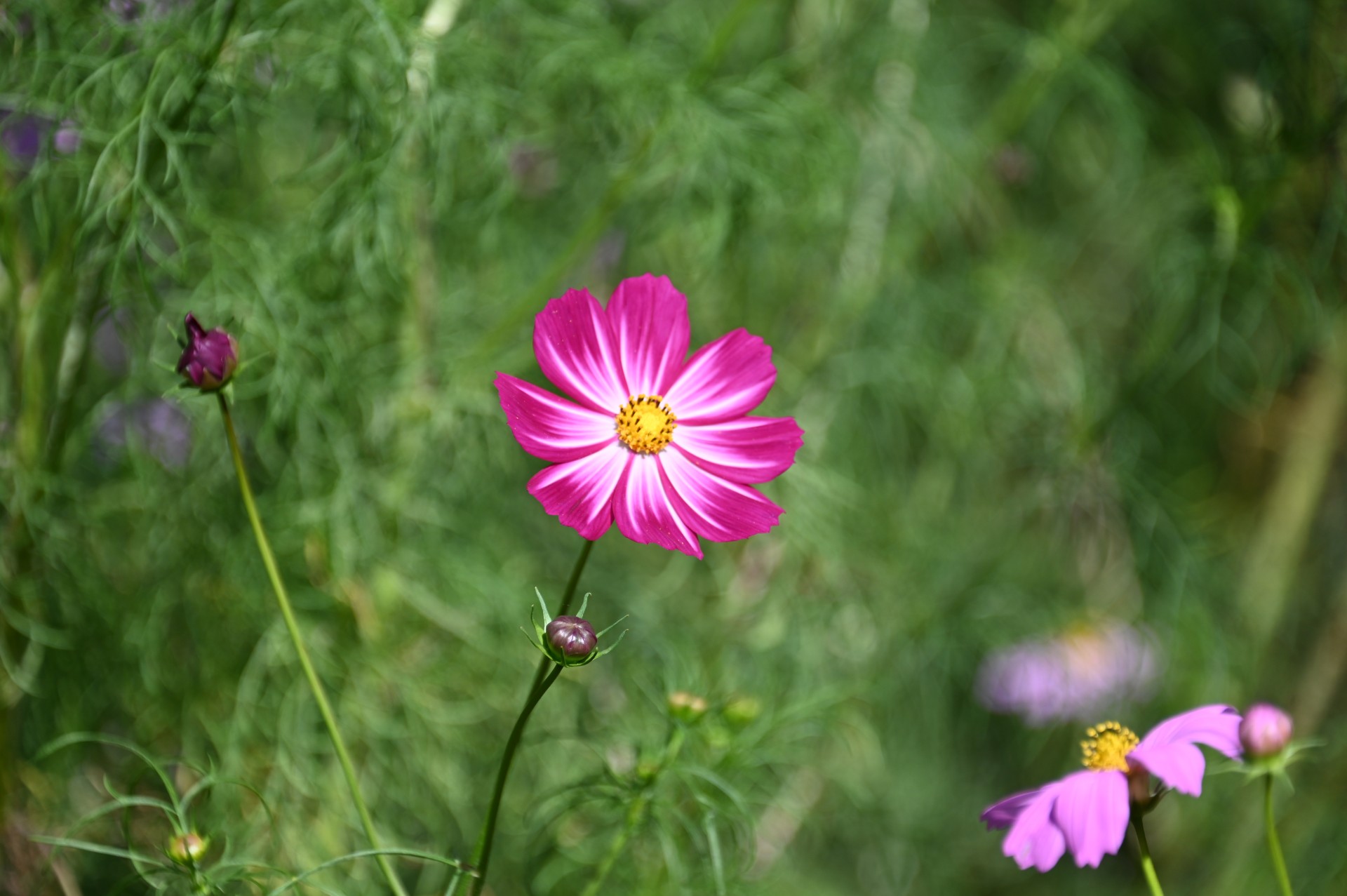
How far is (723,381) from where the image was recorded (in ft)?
2.24

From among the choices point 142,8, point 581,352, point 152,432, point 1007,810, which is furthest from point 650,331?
point 152,432

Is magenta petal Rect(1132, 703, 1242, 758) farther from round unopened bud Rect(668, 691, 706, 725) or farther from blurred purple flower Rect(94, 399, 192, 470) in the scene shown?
blurred purple flower Rect(94, 399, 192, 470)

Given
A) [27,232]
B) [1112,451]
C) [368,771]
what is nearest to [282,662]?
[368,771]

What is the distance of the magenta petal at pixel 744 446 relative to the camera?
2.09ft

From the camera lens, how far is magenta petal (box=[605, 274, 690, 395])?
2.14ft

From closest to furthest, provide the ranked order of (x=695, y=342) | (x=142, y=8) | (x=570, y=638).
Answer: (x=570, y=638), (x=142, y=8), (x=695, y=342)

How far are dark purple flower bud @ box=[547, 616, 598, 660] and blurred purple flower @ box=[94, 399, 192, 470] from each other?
681mm

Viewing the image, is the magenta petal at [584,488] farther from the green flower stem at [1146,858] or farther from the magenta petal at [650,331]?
the green flower stem at [1146,858]

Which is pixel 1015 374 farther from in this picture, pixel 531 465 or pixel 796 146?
pixel 531 465

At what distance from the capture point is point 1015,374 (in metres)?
1.49

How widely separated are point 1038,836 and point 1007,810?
0.24 ft

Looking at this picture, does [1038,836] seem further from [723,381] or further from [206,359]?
[206,359]

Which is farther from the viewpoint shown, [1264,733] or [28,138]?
[28,138]

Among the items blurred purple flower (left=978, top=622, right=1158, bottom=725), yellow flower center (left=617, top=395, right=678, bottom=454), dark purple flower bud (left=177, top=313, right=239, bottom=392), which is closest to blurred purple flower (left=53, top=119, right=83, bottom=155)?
dark purple flower bud (left=177, top=313, right=239, bottom=392)
